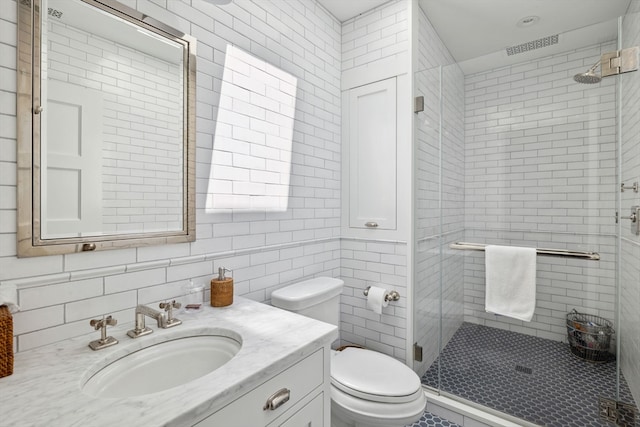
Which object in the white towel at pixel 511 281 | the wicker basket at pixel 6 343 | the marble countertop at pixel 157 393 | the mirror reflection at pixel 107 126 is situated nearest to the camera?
the marble countertop at pixel 157 393

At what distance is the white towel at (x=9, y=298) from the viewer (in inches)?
31.8

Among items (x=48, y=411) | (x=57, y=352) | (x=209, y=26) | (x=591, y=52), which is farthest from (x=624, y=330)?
(x=209, y=26)

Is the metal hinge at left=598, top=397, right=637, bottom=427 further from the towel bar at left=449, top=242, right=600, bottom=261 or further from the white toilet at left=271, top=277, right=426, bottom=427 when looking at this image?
the white toilet at left=271, top=277, right=426, bottom=427

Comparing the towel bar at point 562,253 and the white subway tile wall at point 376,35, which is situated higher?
the white subway tile wall at point 376,35

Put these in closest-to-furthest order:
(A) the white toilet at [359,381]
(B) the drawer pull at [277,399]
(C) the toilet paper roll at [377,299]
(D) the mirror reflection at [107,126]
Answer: (B) the drawer pull at [277,399] → (D) the mirror reflection at [107,126] → (A) the white toilet at [359,381] → (C) the toilet paper roll at [377,299]

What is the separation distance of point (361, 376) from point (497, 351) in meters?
0.99

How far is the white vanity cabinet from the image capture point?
0.81 metres

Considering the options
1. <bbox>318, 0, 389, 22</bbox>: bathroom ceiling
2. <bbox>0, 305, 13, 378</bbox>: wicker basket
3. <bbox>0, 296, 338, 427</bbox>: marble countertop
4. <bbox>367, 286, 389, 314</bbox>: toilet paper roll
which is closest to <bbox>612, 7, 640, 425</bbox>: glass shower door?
<bbox>367, 286, 389, 314</bbox>: toilet paper roll

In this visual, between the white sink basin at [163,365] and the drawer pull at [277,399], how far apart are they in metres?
0.22

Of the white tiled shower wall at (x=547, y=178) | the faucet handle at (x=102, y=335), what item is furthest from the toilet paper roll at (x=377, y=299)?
the faucet handle at (x=102, y=335)

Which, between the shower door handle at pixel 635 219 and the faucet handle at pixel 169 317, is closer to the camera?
the faucet handle at pixel 169 317

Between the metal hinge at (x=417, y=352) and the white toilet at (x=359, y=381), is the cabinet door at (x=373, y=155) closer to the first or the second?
the white toilet at (x=359, y=381)

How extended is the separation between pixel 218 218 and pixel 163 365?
0.70 m

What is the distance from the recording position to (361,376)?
62.7 inches
